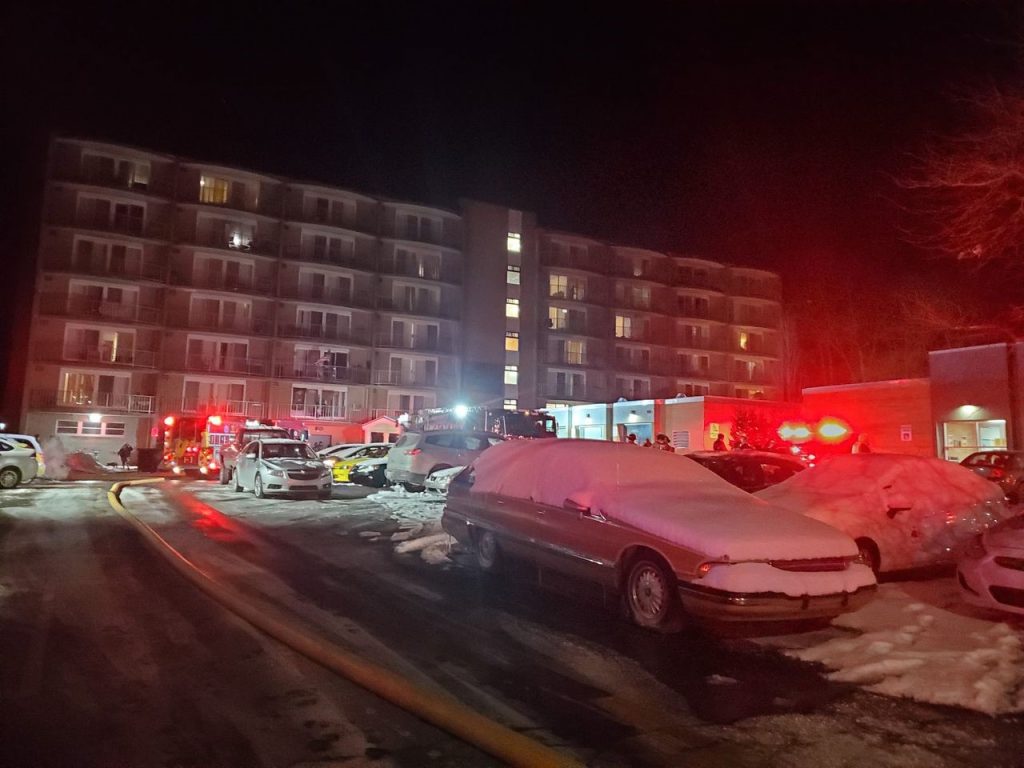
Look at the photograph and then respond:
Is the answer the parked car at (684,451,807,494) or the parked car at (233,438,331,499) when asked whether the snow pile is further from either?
the parked car at (233,438,331,499)

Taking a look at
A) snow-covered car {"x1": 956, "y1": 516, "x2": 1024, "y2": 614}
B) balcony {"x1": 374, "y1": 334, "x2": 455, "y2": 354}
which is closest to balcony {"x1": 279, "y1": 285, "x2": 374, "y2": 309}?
balcony {"x1": 374, "y1": 334, "x2": 455, "y2": 354}

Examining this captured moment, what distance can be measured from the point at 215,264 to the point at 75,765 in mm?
44830

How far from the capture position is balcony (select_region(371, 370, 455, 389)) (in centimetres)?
4931

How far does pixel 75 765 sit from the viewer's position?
3.81 meters

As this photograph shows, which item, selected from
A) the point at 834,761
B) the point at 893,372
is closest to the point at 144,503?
the point at 834,761

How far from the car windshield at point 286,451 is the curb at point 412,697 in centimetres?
1193

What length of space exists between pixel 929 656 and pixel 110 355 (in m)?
44.7

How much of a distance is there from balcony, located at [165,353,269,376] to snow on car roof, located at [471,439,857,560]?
38982mm

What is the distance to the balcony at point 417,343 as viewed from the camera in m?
49.6

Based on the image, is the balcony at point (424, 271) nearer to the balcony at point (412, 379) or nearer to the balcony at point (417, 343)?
the balcony at point (417, 343)

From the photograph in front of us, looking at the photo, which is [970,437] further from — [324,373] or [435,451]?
[324,373]

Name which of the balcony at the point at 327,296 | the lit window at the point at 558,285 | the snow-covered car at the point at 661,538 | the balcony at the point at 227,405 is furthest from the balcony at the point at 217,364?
the snow-covered car at the point at 661,538

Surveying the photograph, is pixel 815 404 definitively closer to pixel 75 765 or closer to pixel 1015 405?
pixel 1015 405

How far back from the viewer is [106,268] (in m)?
42.4
